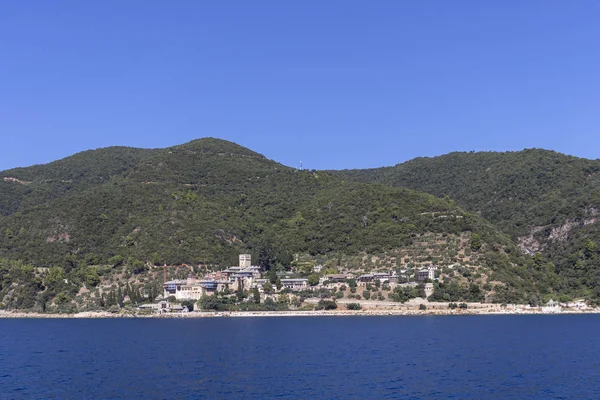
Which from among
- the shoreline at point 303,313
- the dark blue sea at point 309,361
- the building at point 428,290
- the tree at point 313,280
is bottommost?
the dark blue sea at point 309,361

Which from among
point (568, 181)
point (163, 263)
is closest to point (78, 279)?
point (163, 263)

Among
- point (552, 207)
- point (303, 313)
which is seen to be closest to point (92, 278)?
point (303, 313)

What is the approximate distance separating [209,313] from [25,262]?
45.4 m

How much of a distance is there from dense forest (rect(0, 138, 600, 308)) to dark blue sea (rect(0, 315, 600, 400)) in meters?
30.7

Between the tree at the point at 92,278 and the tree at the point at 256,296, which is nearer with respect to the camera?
the tree at the point at 256,296

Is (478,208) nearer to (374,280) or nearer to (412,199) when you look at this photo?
(412,199)

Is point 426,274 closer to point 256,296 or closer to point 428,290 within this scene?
point 428,290

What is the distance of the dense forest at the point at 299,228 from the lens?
130 meters

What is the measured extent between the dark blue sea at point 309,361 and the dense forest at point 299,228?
1208 inches

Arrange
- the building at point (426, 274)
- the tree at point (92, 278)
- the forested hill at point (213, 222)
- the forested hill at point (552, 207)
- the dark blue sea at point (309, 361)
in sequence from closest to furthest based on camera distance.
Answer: the dark blue sea at point (309, 361), the building at point (426, 274), the tree at point (92, 278), the forested hill at point (552, 207), the forested hill at point (213, 222)

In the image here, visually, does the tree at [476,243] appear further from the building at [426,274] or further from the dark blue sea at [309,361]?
the dark blue sea at [309,361]

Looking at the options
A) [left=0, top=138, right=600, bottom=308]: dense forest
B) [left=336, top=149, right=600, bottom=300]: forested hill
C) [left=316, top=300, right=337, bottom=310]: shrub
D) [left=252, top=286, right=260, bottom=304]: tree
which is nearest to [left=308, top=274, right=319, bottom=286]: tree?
[left=316, top=300, right=337, bottom=310]: shrub

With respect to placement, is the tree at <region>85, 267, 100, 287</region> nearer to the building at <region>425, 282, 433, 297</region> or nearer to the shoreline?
the shoreline

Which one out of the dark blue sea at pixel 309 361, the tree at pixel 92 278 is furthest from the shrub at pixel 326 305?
the tree at pixel 92 278
